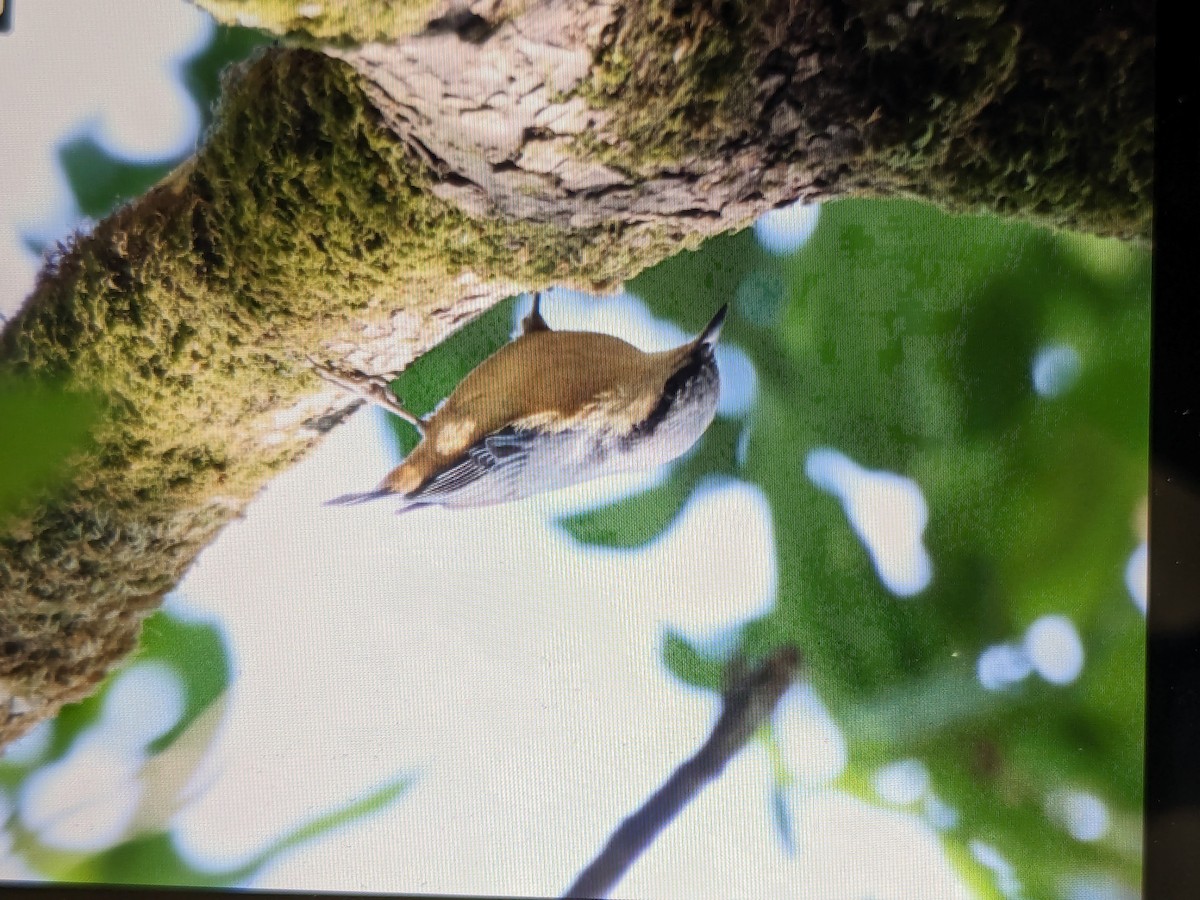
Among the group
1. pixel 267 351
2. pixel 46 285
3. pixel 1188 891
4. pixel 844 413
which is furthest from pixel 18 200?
pixel 1188 891

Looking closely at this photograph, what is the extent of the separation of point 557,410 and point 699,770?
1.85 feet

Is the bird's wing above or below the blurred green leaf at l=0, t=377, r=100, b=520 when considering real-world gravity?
below

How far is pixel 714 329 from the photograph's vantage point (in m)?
1.03

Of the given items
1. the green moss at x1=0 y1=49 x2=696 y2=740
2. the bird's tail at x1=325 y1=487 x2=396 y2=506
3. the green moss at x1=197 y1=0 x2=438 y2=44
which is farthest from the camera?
the bird's tail at x1=325 y1=487 x2=396 y2=506

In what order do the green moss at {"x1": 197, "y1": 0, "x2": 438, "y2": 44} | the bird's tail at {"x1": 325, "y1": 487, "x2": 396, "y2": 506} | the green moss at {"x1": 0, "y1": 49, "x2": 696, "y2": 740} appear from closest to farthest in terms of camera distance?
the green moss at {"x1": 197, "y1": 0, "x2": 438, "y2": 44} → the green moss at {"x1": 0, "y1": 49, "x2": 696, "y2": 740} → the bird's tail at {"x1": 325, "y1": 487, "x2": 396, "y2": 506}

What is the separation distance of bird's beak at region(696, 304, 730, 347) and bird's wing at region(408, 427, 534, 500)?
10.4 inches

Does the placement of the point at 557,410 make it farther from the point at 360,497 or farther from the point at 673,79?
the point at 673,79

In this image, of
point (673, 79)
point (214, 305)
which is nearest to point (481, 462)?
point (214, 305)

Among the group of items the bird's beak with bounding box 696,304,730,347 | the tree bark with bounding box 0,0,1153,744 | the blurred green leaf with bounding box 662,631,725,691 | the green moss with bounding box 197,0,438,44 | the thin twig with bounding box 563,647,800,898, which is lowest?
the thin twig with bounding box 563,647,800,898

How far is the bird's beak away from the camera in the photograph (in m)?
1.02

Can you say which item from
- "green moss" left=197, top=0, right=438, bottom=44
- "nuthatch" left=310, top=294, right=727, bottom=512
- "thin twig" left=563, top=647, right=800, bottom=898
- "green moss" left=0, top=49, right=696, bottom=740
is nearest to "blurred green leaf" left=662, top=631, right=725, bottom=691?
"thin twig" left=563, top=647, right=800, bottom=898

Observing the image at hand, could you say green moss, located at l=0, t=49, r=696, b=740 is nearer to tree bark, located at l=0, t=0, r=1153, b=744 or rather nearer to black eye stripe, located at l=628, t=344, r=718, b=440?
tree bark, located at l=0, t=0, r=1153, b=744

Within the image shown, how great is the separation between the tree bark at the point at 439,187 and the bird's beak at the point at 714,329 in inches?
4.1

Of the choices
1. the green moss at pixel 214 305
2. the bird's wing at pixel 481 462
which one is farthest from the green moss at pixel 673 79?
the bird's wing at pixel 481 462
